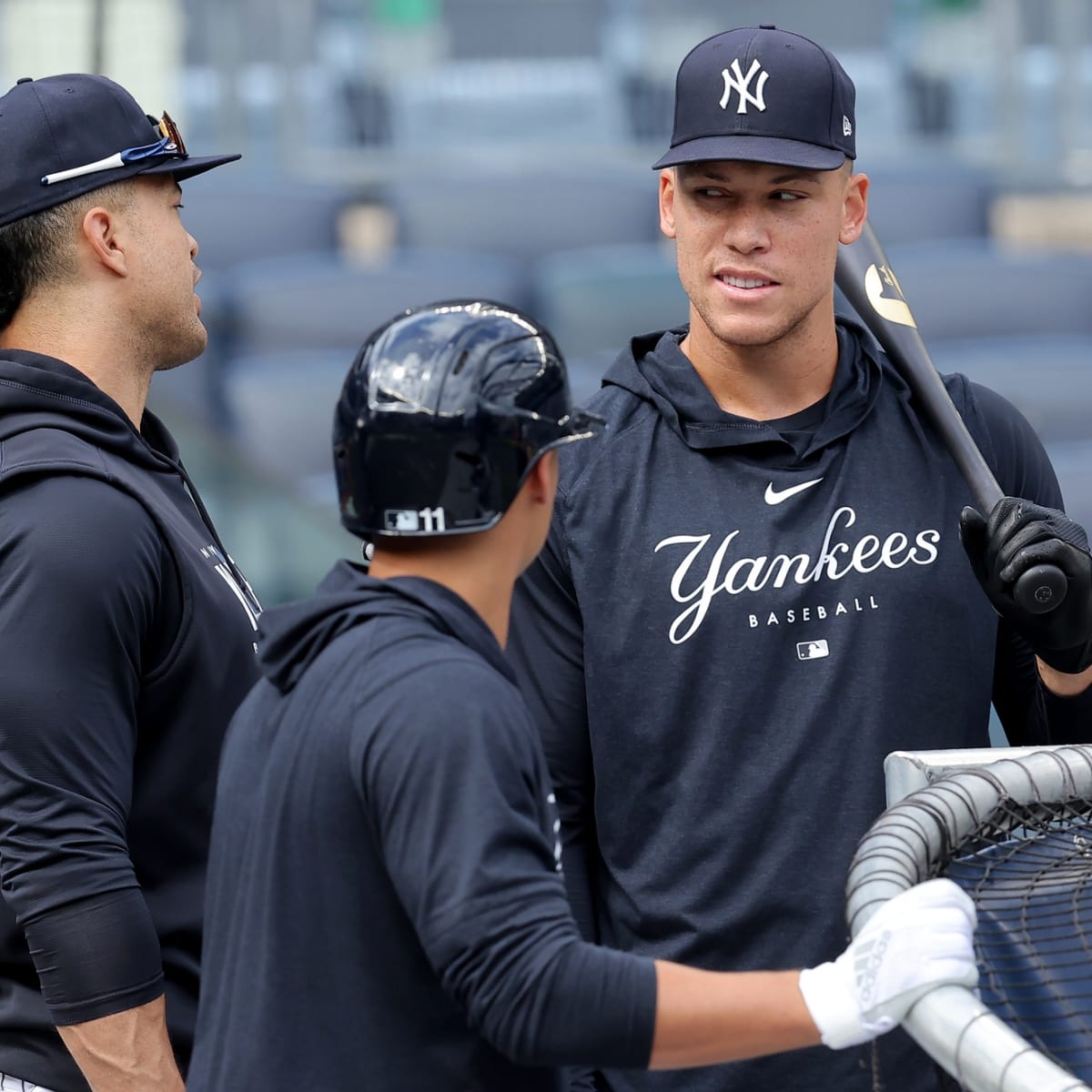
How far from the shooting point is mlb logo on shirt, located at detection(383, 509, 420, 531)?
1.25 m

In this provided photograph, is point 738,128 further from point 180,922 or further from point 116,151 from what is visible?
point 180,922

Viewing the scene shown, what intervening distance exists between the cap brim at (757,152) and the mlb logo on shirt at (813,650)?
47 cm

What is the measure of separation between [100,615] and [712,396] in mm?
654

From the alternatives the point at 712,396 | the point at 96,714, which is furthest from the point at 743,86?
the point at 96,714

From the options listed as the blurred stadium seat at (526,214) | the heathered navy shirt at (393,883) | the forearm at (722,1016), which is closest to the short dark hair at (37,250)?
the heathered navy shirt at (393,883)

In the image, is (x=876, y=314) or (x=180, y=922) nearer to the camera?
(x=180, y=922)

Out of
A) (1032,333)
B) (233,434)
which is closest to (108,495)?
(233,434)

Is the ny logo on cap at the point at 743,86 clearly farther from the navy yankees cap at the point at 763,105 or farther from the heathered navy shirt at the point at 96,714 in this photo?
the heathered navy shirt at the point at 96,714

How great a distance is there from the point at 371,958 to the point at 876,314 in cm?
106

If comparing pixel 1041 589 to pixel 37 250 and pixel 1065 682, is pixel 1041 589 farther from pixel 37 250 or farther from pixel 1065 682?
pixel 37 250

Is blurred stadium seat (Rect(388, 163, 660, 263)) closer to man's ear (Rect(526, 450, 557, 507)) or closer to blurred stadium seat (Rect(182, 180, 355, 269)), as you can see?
blurred stadium seat (Rect(182, 180, 355, 269))

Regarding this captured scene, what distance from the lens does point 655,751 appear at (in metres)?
1.68

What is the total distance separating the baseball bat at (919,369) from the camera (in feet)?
5.16

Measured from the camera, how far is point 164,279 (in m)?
1.88
